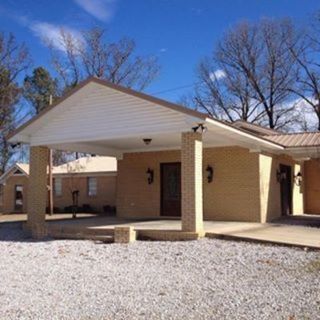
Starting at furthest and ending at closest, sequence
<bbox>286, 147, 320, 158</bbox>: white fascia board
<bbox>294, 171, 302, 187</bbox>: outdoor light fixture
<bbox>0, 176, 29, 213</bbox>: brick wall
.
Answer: <bbox>0, 176, 29, 213</bbox>: brick wall, <bbox>294, 171, 302, 187</bbox>: outdoor light fixture, <bbox>286, 147, 320, 158</bbox>: white fascia board

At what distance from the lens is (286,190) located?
64.8 feet

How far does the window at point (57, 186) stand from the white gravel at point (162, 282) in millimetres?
17987

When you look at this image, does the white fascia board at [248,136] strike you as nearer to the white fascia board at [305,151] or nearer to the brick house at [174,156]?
the brick house at [174,156]

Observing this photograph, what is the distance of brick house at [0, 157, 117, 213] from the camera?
27.4m

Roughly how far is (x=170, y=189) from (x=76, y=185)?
1150 cm

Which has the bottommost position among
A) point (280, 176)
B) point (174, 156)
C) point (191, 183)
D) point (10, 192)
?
point (10, 192)

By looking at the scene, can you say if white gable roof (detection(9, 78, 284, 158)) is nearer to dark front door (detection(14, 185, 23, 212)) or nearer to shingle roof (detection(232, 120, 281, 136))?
shingle roof (detection(232, 120, 281, 136))

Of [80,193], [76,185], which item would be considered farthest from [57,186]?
[80,193]

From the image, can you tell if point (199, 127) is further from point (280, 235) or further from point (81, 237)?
point (81, 237)

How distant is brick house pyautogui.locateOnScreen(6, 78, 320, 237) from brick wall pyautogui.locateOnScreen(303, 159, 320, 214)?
4 cm

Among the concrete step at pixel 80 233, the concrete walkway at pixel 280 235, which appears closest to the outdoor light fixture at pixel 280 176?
the concrete walkway at pixel 280 235

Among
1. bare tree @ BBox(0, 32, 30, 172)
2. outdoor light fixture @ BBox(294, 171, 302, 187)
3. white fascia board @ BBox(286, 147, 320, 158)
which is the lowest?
outdoor light fixture @ BBox(294, 171, 302, 187)

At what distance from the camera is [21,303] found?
6512 millimetres

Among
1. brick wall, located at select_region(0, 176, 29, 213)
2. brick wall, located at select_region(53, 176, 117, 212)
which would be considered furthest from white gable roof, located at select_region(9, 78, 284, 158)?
brick wall, located at select_region(0, 176, 29, 213)
